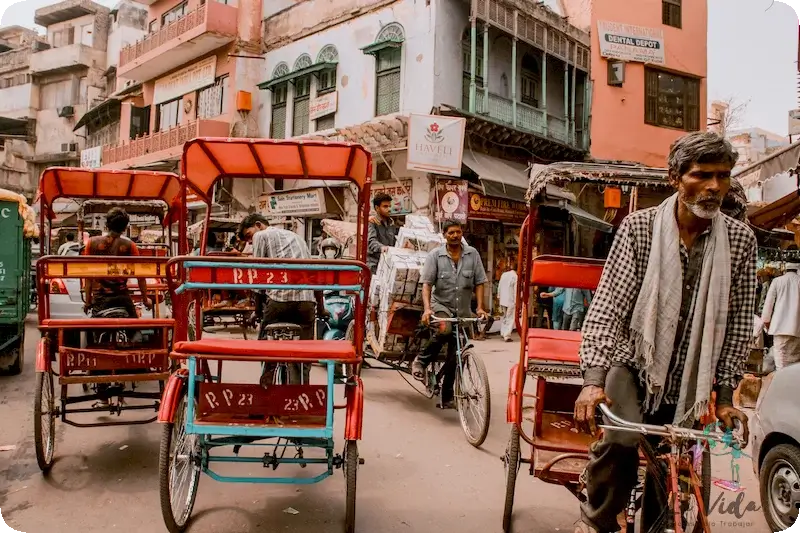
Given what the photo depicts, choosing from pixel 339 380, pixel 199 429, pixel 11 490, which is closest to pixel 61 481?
pixel 11 490

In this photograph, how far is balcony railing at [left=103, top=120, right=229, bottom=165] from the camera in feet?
70.0

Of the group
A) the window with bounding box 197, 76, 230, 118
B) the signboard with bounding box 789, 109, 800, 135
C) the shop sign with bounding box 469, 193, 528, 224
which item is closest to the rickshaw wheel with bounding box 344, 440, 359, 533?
the signboard with bounding box 789, 109, 800, 135

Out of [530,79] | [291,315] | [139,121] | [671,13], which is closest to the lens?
[291,315]

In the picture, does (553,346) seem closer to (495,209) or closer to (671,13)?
(495,209)

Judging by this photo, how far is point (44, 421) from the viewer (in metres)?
4.47

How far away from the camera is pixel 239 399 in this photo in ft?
11.2

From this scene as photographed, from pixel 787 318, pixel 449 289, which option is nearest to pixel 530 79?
pixel 787 318

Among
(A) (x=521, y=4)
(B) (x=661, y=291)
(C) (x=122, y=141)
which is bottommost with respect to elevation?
(B) (x=661, y=291)

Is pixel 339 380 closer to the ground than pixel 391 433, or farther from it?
farther from it

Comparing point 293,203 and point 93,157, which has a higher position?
point 93,157

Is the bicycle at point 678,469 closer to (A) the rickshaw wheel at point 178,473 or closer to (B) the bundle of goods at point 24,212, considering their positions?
(A) the rickshaw wheel at point 178,473

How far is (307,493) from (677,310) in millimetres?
2812

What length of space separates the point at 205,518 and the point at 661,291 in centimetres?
292

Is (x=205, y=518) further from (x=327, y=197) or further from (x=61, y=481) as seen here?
(x=327, y=197)
